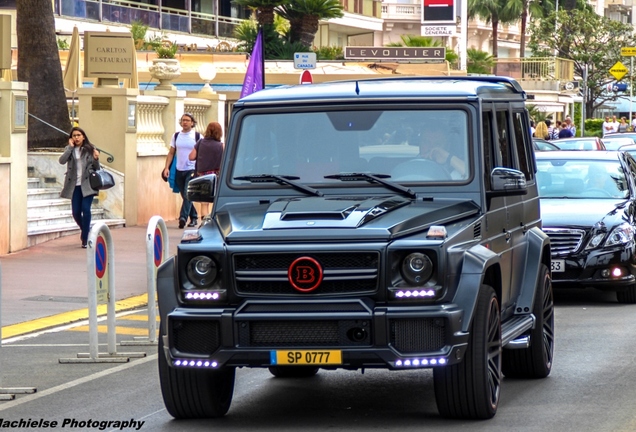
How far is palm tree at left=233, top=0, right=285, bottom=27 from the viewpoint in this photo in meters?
49.0

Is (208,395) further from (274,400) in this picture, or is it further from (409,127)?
(409,127)

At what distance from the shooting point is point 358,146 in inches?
335

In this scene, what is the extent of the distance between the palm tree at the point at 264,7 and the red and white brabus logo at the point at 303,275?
42.1 meters

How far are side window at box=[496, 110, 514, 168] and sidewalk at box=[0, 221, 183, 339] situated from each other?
175 inches

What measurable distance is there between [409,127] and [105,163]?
15894mm

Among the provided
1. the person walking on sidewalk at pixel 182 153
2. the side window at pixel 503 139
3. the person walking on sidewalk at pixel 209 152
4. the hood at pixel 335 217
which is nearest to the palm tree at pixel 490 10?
the person walking on sidewalk at pixel 182 153

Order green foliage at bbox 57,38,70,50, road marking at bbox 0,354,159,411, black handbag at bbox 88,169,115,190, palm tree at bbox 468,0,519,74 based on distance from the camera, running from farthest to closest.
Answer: palm tree at bbox 468,0,519,74 < green foliage at bbox 57,38,70,50 < black handbag at bbox 88,169,115,190 < road marking at bbox 0,354,159,411

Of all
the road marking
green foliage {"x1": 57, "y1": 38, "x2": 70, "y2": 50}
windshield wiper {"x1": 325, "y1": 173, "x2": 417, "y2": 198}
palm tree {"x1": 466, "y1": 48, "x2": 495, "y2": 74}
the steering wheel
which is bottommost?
the road marking

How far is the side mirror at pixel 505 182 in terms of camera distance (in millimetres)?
8328

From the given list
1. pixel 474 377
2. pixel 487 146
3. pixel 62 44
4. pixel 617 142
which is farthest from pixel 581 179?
pixel 62 44

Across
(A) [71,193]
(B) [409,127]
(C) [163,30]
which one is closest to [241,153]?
(B) [409,127]

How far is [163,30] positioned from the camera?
5759 centimetres

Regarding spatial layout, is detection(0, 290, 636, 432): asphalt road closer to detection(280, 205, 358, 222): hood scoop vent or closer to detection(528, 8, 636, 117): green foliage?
detection(280, 205, 358, 222): hood scoop vent

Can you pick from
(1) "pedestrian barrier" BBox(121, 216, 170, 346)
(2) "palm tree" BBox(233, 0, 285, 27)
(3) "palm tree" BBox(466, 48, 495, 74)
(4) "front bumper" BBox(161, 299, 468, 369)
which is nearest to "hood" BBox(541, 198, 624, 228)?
(1) "pedestrian barrier" BBox(121, 216, 170, 346)
